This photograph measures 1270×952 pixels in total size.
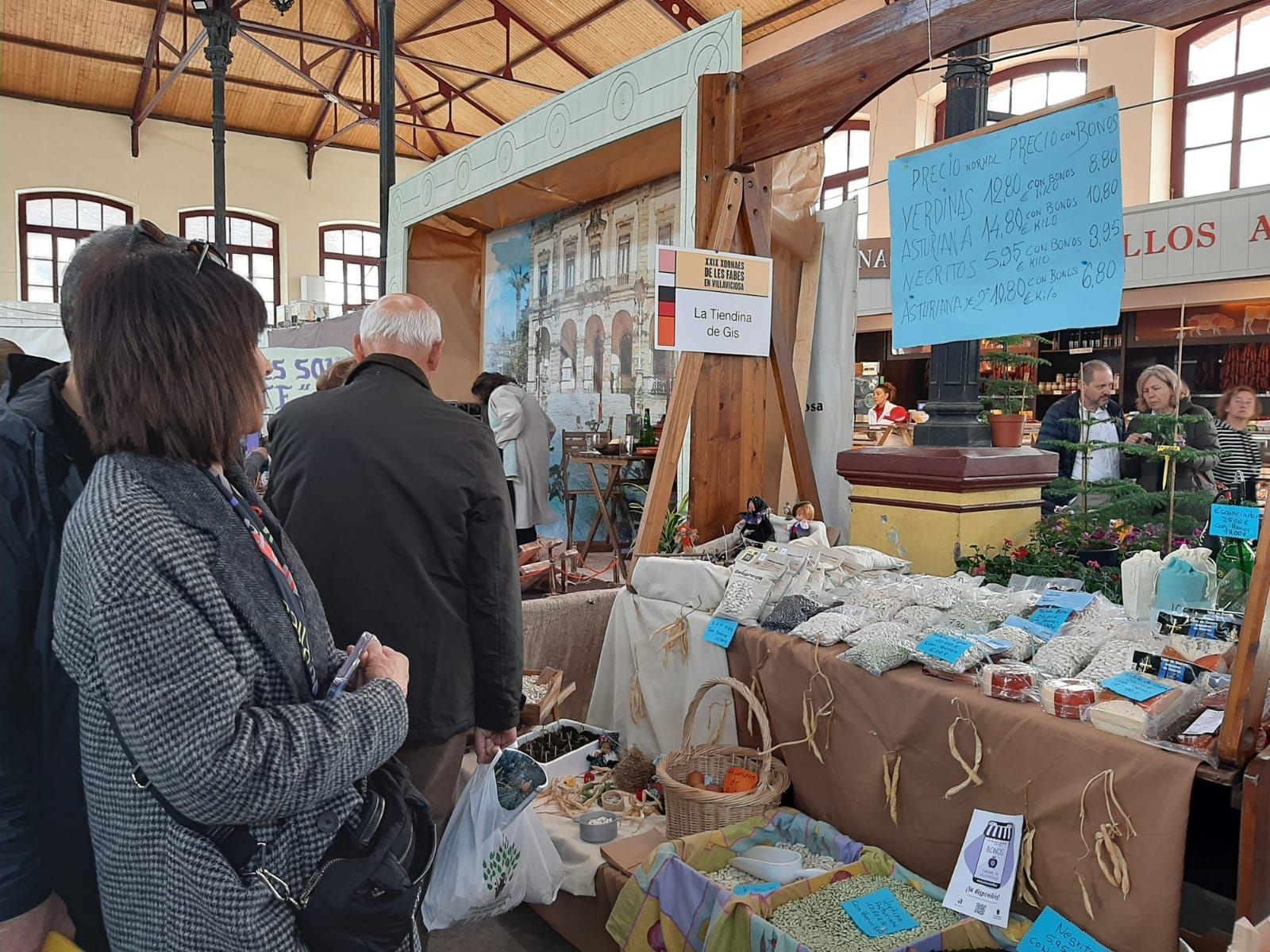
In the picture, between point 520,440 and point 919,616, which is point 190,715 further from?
point 520,440

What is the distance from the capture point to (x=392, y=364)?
6.56 feet

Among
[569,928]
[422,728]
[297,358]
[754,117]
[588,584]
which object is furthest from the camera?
[588,584]

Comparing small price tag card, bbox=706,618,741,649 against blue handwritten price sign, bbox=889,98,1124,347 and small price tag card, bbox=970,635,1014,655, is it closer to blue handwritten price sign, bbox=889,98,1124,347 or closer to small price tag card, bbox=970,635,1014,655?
small price tag card, bbox=970,635,1014,655

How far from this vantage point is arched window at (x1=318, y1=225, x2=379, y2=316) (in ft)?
59.1

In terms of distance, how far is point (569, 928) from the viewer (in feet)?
7.68

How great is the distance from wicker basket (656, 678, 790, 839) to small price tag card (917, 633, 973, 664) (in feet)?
1.39

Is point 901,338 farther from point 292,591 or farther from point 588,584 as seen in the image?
point 588,584

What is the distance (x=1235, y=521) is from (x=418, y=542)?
5.37 feet

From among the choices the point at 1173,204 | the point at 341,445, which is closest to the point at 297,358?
the point at 341,445

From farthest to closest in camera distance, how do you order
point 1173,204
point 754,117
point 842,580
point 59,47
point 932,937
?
point 59,47 < point 1173,204 < point 754,117 < point 842,580 < point 932,937

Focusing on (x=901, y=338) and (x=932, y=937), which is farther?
(x=901, y=338)

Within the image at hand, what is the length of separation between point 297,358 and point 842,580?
3.70m

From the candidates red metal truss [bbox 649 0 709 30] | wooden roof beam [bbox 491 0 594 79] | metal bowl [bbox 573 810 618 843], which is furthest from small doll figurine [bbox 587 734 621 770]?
wooden roof beam [bbox 491 0 594 79]

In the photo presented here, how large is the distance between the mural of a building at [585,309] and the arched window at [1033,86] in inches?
207
